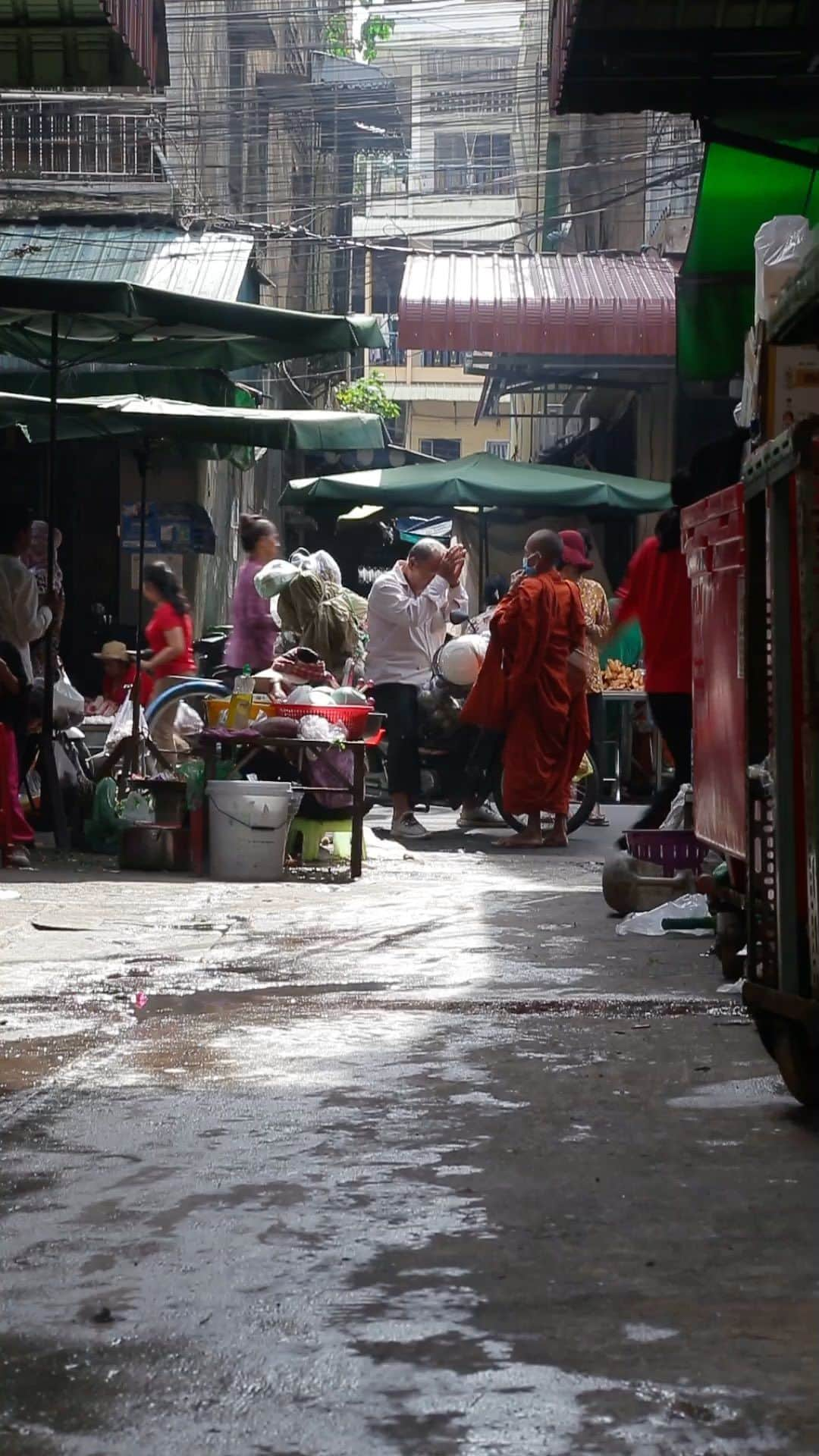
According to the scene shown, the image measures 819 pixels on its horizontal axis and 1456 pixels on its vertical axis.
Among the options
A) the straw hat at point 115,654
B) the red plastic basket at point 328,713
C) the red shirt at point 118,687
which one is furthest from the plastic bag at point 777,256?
the straw hat at point 115,654

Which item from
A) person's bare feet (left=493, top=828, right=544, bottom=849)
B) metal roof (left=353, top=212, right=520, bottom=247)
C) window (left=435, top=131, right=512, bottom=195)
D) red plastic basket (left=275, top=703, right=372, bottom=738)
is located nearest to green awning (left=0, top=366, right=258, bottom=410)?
person's bare feet (left=493, top=828, right=544, bottom=849)

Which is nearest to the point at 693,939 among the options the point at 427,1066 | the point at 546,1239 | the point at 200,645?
the point at 427,1066

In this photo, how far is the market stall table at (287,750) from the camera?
31.1ft

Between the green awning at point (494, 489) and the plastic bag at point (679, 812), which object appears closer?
the plastic bag at point (679, 812)

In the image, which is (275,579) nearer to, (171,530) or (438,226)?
(171,530)

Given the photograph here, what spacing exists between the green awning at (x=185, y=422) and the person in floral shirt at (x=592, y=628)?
1.76 metres

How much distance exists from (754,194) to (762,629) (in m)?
4.96

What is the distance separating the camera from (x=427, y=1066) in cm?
464

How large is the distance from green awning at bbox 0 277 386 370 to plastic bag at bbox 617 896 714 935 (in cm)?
388

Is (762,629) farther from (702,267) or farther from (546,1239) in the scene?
(702,267)

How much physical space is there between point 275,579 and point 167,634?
1360mm

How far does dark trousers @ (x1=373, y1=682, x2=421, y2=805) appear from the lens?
11969mm

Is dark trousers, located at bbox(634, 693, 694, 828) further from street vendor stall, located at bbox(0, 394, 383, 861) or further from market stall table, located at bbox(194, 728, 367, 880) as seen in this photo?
street vendor stall, located at bbox(0, 394, 383, 861)

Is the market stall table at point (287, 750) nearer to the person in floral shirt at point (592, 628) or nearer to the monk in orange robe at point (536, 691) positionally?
the monk in orange robe at point (536, 691)
